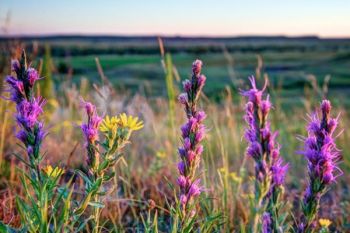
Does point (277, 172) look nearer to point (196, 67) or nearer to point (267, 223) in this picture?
point (267, 223)

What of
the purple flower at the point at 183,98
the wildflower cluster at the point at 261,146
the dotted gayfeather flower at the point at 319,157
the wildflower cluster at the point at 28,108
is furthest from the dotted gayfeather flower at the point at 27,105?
the dotted gayfeather flower at the point at 319,157

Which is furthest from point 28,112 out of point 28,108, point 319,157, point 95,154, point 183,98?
point 319,157

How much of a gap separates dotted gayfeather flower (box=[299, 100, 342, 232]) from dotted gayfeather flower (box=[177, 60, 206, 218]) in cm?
35

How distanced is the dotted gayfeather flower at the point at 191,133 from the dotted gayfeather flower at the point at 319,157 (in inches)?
13.8

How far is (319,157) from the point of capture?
1.47m

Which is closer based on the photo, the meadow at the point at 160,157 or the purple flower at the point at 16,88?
the purple flower at the point at 16,88

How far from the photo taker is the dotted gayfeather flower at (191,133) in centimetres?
162

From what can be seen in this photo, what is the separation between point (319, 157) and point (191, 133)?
1.36 ft

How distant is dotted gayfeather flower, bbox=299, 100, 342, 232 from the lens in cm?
147

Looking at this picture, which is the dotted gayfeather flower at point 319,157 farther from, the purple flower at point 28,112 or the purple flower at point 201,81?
the purple flower at point 28,112

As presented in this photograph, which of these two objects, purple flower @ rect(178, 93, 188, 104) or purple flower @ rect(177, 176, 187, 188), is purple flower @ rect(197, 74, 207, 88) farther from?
purple flower @ rect(177, 176, 187, 188)

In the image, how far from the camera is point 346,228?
3.06 metres

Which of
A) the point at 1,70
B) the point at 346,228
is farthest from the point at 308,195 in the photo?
the point at 1,70

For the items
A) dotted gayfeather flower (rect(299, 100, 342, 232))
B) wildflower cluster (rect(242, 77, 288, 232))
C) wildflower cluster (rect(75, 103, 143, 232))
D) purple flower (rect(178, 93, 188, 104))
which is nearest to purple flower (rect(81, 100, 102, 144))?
wildflower cluster (rect(75, 103, 143, 232))
